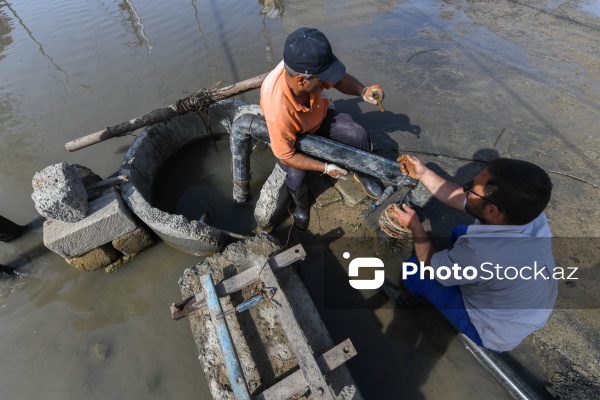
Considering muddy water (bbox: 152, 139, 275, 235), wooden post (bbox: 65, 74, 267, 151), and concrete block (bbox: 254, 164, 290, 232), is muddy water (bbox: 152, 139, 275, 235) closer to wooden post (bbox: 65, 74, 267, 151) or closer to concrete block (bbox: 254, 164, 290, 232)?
concrete block (bbox: 254, 164, 290, 232)

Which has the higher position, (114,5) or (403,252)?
(114,5)

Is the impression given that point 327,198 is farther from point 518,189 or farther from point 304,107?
point 518,189

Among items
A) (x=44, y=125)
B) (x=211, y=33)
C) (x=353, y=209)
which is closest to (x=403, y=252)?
(x=353, y=209)

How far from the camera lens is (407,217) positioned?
2553 mm

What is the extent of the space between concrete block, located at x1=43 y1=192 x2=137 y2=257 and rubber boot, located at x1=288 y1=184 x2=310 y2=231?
1.85 m

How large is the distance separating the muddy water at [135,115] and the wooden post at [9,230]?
0.13 m

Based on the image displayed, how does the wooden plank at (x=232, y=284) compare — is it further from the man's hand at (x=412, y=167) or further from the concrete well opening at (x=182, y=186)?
the man's hand at (x=412, y=167)

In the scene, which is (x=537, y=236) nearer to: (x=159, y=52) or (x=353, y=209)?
(x=353, y=209)

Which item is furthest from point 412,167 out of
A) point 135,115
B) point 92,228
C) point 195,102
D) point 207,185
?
point 135,115

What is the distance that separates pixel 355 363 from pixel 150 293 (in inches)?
92.2

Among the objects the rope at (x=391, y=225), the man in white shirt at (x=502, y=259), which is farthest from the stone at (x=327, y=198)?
the man in white shirt at (x=502, y=259)

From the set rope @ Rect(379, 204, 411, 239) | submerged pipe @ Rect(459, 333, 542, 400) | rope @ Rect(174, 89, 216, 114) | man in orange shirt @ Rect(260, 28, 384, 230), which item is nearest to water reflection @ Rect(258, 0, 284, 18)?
rope @ Rect(174, 89, 216, 114)

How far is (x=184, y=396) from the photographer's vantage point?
8.96 ft

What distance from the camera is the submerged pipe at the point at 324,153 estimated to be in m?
2.96
